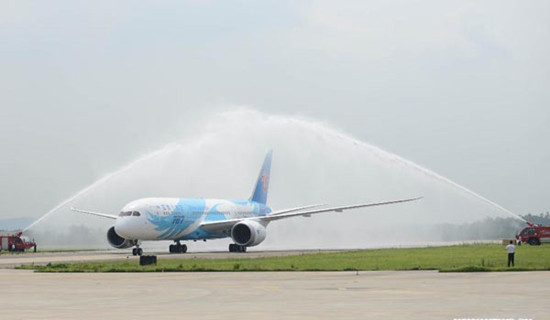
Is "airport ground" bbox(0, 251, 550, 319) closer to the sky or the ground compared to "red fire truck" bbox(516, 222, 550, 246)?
closer to the ground

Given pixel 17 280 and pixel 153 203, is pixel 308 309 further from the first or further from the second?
pixel 153 203

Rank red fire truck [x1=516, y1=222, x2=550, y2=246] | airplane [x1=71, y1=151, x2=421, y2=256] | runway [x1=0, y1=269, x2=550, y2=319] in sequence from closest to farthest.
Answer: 1. runway [x1=0, y1=269, x2=550, y2=319]
2. airplane [x1=71, y1=151, x2=421, y2=256]
3. red fire truck [x1=516, y1=222, x2=550, y2=246]

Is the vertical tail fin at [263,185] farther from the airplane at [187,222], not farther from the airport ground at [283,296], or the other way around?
the airport ground at [283,296]

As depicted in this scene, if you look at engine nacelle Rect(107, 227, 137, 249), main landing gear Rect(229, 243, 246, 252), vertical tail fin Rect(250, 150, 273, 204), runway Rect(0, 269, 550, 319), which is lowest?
runway Rect(0, 269, 550, 319)

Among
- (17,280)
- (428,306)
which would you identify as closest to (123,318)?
(428,306)

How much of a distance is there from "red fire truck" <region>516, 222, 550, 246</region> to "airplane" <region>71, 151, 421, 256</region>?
892 inches

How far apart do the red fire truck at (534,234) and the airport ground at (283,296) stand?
55166 mm

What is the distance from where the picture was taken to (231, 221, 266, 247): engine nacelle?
75500 mm

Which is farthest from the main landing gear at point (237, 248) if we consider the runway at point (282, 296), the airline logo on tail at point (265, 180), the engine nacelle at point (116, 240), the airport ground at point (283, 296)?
the runway at point (282, 296)

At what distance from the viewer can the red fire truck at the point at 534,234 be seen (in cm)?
9062

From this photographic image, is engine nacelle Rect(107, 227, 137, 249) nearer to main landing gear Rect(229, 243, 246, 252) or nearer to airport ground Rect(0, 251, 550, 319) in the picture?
main landing gear Rect(229, 243, 246, 252)

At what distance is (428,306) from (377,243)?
228ft

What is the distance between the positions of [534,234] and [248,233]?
32579mm

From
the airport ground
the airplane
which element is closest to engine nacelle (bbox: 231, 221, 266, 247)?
the airplane
